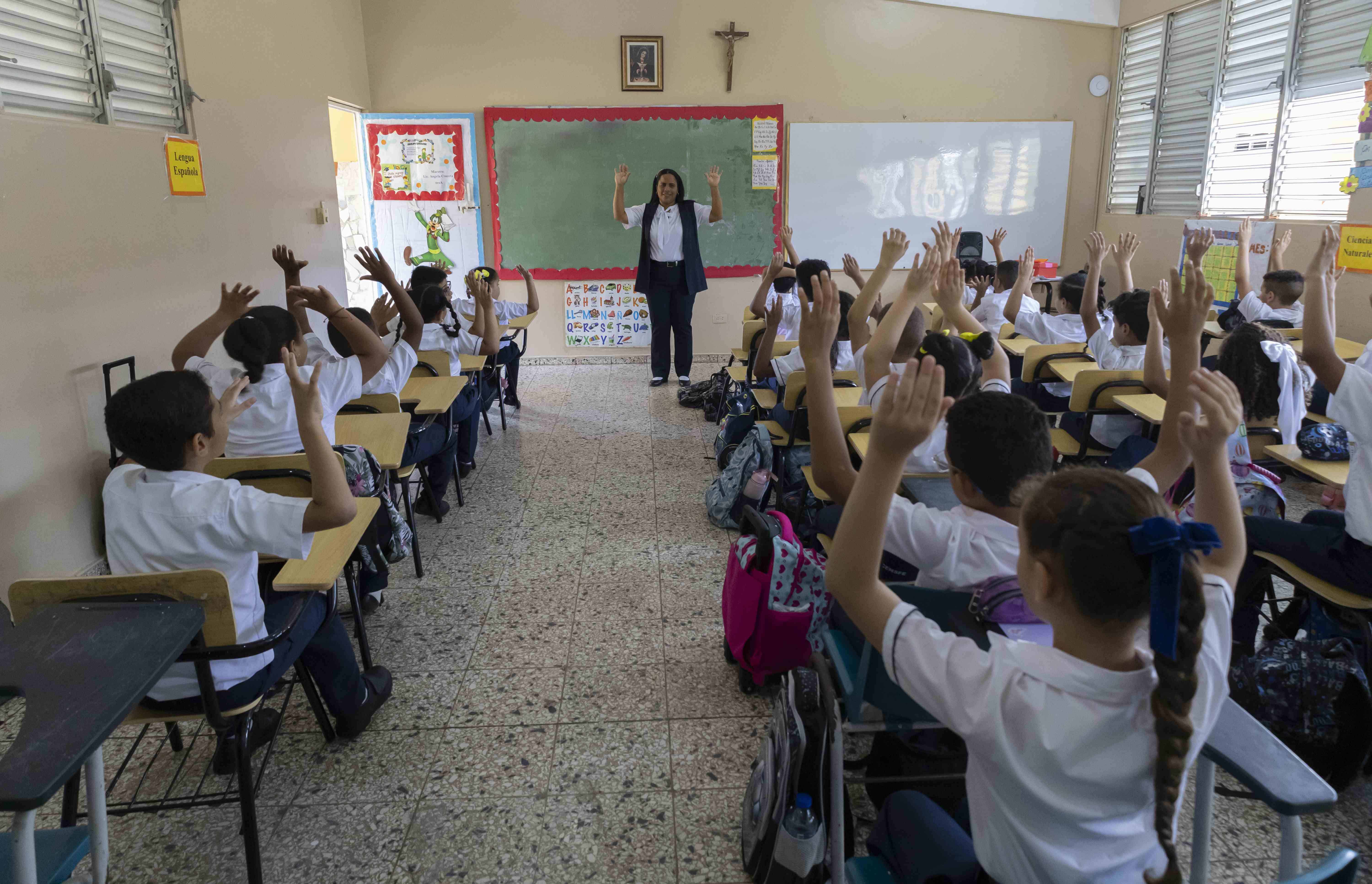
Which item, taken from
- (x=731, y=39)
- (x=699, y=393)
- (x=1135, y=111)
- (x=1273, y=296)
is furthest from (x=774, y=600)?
(x=1135, y=111)

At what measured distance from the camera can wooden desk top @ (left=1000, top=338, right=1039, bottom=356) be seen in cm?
391

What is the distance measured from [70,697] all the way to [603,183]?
19.7 feet

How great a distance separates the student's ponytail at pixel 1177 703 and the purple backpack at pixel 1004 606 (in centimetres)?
35

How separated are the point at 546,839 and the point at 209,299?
317 centimetres

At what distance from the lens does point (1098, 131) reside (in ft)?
21.5

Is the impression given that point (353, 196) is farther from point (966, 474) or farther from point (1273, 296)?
point (966, 474)

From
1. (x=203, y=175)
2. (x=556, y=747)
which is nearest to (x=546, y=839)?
(x=556, y=747)

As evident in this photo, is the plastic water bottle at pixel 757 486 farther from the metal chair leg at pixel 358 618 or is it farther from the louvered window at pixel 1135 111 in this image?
the louvered window at pixel 1135 111

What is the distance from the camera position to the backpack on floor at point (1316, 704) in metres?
1.77

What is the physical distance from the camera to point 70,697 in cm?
99

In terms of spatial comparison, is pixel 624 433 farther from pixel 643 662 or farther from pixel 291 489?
pixel 291 489

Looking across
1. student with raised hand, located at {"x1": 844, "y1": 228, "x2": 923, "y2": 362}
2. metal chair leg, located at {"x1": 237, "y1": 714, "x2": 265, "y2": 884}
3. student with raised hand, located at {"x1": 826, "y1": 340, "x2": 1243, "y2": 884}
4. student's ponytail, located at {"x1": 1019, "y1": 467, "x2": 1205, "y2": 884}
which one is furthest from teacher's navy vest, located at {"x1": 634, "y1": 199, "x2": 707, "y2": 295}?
student's ponytail, located at {"x1": 1019, "y1": 467, "x2": 1205, "y2": 884}

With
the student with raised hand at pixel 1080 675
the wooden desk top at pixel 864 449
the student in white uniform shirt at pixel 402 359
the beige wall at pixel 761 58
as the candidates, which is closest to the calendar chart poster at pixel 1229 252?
the beige wall at pixel 761 58

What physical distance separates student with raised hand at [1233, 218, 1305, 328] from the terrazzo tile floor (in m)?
2.82
